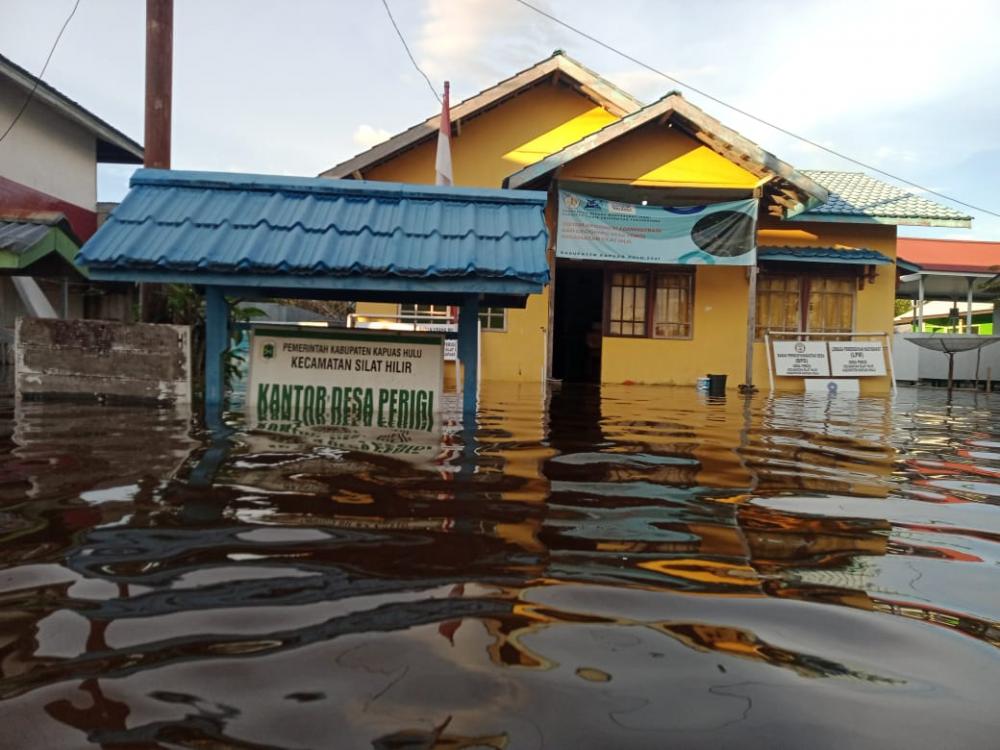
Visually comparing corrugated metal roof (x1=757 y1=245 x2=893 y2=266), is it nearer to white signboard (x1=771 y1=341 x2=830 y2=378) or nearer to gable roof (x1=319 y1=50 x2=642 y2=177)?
white signboard (x1=771 y1=341 x2=830 y2=378)

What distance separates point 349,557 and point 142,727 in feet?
3.20

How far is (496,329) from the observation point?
13.6 meters

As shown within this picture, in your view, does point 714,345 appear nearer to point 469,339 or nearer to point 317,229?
point 469,339

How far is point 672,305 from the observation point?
→ 1416cm

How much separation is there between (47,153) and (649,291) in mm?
13478

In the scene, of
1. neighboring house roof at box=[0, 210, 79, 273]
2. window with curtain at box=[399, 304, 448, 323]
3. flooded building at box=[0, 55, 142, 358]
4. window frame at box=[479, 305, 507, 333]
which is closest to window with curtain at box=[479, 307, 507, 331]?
window frame at box=[479, 305, 507, 333]

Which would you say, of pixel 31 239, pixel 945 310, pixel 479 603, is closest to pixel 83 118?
pixel 31 239

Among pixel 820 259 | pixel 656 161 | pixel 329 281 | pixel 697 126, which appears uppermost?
pixel 697 126

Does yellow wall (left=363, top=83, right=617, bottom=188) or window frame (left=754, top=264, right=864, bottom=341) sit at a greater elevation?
yellow wall (left=363, top=83, right=617, bottom=188)

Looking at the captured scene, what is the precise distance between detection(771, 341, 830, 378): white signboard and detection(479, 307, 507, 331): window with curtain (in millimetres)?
5162

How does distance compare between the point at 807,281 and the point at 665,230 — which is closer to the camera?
the point at 665,230

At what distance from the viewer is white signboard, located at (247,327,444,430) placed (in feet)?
16.2

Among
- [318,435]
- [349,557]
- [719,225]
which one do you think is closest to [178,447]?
[318,435]

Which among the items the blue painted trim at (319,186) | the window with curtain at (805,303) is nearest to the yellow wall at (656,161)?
the window with curtain at (805,303)
